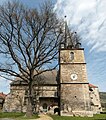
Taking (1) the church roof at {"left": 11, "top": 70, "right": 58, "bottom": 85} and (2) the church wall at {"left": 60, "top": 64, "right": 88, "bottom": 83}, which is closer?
(2) the church wall at {"left": 60, "top": 64, "right": 88, "bottom": 83}

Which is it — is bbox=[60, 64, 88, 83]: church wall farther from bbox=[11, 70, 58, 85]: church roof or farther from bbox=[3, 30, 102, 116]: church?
bbox=[11, 70, 58, 85]: church roof

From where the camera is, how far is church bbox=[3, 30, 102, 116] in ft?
103

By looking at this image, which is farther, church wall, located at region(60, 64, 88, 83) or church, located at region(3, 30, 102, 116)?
church wall, located at region(60, 64, 88, 83)

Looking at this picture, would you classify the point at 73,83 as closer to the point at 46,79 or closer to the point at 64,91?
the point at 64,91

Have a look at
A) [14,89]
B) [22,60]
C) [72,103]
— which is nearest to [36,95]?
[14,89]

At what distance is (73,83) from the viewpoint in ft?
106

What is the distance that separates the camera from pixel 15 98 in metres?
36.6

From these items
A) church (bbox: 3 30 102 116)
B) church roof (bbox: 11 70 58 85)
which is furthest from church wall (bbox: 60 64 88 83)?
church roof (bbox: 11 70 58 85)

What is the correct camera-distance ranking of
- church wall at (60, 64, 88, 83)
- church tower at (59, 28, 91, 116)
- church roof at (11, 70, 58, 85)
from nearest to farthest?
1. church tower at (59, 28, 91, 116)
2. church wall at (60, 64, 88, 83)
3. church roof at (11, 70, 58, 85)

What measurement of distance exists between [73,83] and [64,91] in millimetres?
2121

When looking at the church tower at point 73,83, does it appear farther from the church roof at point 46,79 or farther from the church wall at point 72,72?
the church roof at point 46,79

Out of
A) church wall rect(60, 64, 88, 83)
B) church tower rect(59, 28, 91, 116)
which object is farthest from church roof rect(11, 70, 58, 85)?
church tower rect(59, 28, 91, 116)

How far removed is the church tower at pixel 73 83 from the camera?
31.2 metres

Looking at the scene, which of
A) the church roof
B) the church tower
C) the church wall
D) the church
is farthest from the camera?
the church roof
